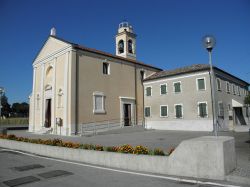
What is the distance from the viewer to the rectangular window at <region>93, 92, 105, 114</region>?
24859 mm

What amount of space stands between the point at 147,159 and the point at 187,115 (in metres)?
19.9

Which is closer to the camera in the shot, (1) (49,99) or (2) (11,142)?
(2) (11,142)

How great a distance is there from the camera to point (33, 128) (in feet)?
96.5

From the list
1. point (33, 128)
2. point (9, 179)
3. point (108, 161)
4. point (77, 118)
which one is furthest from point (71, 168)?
point (33, 128)

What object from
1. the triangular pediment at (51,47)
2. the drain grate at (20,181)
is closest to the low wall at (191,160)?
the drain grate at (20,181)

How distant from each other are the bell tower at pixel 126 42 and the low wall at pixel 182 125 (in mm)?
10594

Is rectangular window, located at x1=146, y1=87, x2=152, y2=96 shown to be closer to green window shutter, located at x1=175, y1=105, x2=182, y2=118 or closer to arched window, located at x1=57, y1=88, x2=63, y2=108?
green window shutter, located at x1=175, y1=105, x2=182, y2=118

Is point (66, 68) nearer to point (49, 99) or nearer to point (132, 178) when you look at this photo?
point (49, 99)

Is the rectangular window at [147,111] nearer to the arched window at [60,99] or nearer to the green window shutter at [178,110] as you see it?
the green window shutter at [178,110]

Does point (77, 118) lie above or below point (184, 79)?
below

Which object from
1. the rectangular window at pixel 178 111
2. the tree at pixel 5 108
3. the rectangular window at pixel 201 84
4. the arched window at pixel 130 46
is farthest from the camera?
the tree at pixel 5 108

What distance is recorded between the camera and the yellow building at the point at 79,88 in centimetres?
2334

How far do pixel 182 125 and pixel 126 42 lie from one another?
1455 centimetres

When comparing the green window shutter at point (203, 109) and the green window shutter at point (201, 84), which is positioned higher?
the green window shutter at point (201, 84)
